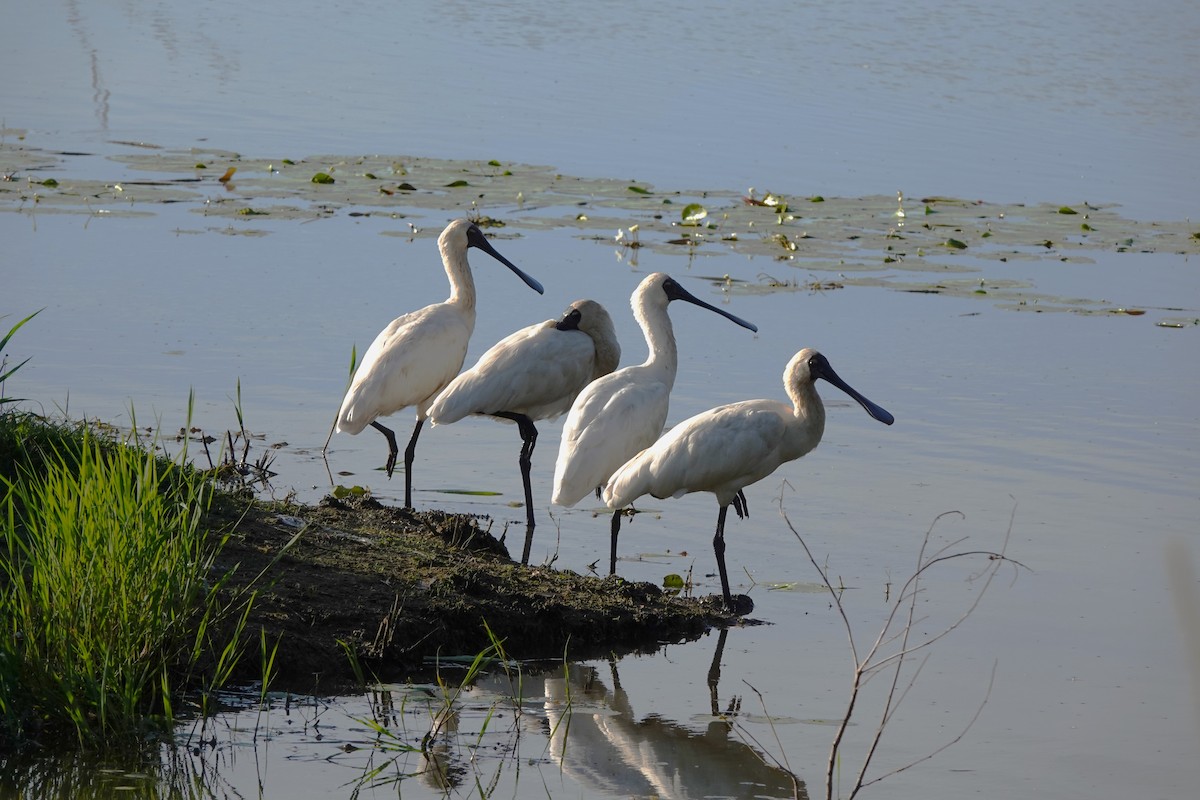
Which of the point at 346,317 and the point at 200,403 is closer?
the point at 200,403

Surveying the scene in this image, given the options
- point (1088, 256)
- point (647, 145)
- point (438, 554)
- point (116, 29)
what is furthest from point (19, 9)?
point (438, 554)

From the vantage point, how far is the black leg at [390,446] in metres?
8.59

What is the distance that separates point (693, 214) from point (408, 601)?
9.12m

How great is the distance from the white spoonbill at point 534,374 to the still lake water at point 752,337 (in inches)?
12.6

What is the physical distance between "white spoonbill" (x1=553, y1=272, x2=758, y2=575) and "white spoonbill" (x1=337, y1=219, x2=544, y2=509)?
85 cm

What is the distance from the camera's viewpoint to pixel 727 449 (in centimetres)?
729

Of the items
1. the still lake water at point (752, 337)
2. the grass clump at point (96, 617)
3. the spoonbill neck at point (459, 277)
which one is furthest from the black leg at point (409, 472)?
the grass clump at point (96, 617)

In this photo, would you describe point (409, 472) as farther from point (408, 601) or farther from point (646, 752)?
point (646, 752)

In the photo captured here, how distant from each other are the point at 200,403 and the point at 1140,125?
1592 centimetres

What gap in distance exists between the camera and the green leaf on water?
1481 cm

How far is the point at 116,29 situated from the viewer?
25875 mm

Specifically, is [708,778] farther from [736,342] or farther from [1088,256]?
[1088,256]

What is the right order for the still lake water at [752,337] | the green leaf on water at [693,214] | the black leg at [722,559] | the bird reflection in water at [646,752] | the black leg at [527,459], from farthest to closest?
1. the green leaf on water at [693,214]
2. the black leg at [527,459]
3. the black leg at [722,559]
4. the still lake water at [752,337]
5. the bird reflection in water at [646,752]

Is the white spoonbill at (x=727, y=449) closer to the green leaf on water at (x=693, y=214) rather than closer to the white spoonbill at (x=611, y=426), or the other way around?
the white spoonbill at (x=611, y=426)
